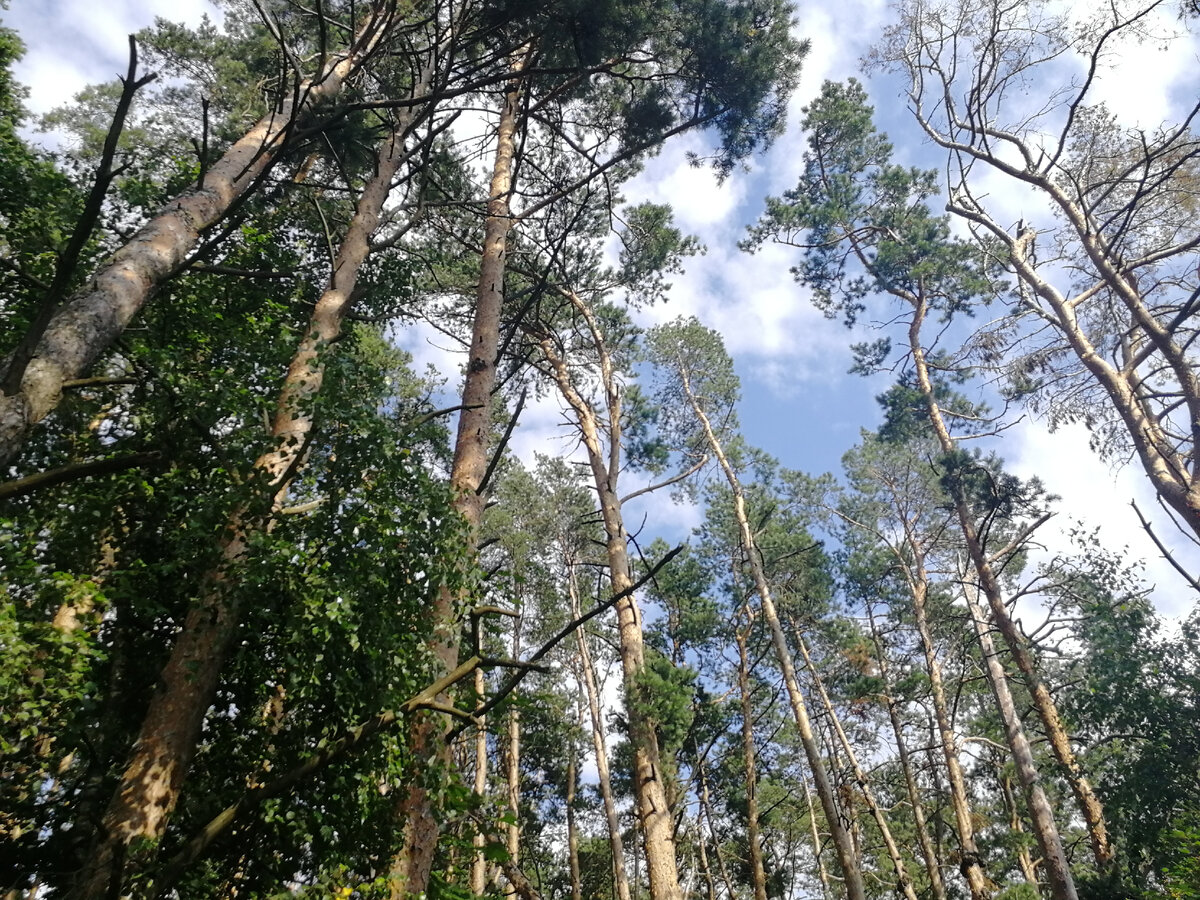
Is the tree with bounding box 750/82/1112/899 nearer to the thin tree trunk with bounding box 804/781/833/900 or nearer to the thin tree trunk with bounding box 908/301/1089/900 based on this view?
the thin tree trunk with bounding box 908/301/1089/900

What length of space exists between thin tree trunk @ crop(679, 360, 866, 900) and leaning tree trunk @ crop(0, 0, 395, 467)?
1100 cm

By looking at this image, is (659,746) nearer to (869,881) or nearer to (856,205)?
(856,205)

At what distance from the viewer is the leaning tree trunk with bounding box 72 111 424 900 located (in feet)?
10.3

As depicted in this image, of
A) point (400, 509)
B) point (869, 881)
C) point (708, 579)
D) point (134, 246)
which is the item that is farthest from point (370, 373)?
point (869, 881)

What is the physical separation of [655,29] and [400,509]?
6.80 m

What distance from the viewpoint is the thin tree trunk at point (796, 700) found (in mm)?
10547

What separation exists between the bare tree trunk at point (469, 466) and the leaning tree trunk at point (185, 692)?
1156 millimetres

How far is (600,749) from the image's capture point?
16.2 metres

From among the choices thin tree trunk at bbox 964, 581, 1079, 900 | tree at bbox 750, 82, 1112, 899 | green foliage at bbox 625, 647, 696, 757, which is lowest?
thin tree trunk at bbox 964, 581, 1079, 900

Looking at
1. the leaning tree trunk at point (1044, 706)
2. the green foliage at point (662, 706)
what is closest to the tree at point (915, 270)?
the leaning tree trunk at point (1044, 706)

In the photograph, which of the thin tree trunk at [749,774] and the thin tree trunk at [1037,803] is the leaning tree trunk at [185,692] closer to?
the thin tree trunk at [1037,803]

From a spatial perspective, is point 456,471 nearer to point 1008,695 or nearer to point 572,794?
point 1008,695

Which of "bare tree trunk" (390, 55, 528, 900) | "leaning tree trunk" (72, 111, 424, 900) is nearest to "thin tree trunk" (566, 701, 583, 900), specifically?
"bare tree trunk" (390, 55, 528, 900)

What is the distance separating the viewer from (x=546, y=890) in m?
20.5
